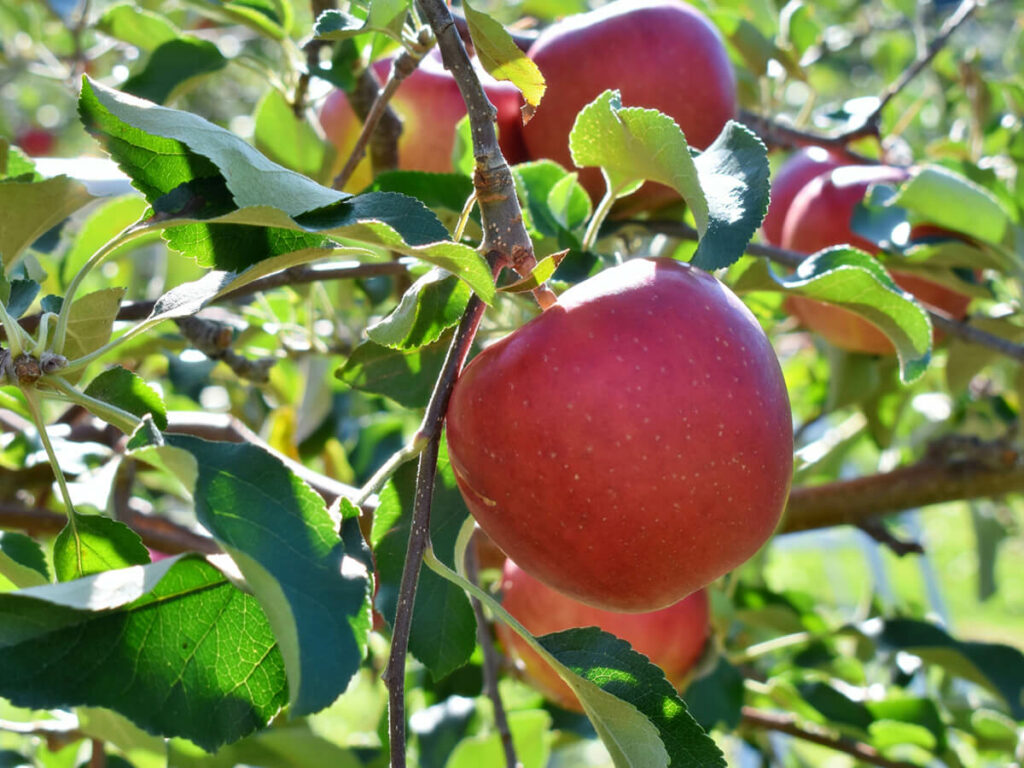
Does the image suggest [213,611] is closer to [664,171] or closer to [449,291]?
[449,291]

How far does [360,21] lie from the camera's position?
1.71 feet

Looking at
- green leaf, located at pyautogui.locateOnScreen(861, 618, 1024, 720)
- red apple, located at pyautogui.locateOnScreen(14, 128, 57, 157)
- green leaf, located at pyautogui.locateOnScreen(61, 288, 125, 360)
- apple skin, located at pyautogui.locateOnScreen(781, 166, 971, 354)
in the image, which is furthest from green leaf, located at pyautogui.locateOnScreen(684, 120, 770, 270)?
red apple, located at pyautogui.locateOnScreen(14, 128, 57, 157)

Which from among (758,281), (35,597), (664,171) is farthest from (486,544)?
(35,597)

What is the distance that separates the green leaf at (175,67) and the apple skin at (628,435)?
447 mm

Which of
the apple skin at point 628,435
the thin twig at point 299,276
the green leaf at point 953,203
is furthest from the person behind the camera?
the green leaf at point 953,203

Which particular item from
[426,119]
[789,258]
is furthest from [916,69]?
[426,119]

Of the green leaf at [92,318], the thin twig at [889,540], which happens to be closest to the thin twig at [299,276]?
the green leaf at [92,318]

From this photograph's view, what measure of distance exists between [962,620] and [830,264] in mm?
4180

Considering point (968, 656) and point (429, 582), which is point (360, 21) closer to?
point (429, 582)

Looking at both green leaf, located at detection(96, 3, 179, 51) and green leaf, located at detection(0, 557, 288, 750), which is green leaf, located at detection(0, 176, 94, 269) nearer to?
green leaf, located at detection(0, 557, 288, 750)

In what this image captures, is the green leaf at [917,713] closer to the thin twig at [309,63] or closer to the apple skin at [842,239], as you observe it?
the apple skin at [842,239]

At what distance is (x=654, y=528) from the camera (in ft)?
1.55

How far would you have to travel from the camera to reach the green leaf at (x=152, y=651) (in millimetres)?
393

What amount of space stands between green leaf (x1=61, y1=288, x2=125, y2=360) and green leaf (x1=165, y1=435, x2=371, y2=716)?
0.60 feet
